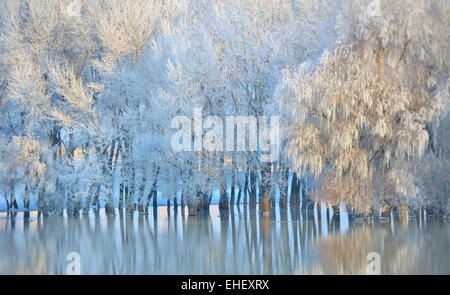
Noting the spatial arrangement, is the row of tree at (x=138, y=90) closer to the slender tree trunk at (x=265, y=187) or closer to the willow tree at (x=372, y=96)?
the slender tree trunk at (x=265, y=187)

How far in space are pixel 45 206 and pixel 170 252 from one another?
1533 centimetres

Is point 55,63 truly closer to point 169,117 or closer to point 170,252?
point 169,117

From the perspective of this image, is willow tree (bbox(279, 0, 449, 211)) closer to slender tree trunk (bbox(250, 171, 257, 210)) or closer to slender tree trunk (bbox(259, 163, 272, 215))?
slender tree trunk (bbox(259, 163, 272, 215))

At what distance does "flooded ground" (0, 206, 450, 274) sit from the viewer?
12.5 m

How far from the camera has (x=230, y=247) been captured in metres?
15.9

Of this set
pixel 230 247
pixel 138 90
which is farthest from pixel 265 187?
pixel 230 247

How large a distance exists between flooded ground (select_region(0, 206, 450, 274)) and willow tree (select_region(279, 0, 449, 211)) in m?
2.10

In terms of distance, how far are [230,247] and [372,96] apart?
7496 millimetres

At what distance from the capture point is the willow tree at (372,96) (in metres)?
19.3

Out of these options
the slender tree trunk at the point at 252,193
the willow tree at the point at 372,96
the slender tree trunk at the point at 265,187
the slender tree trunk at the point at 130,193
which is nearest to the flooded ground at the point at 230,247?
the willow tree at the point at 372,96

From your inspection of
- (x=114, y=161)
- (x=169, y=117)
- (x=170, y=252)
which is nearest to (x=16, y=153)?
(x=114, y=161)

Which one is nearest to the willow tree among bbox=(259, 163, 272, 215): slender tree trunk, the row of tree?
the row of tree

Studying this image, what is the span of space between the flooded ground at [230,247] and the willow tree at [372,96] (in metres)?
2.10

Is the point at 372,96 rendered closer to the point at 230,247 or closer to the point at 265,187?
the point at 230,247
